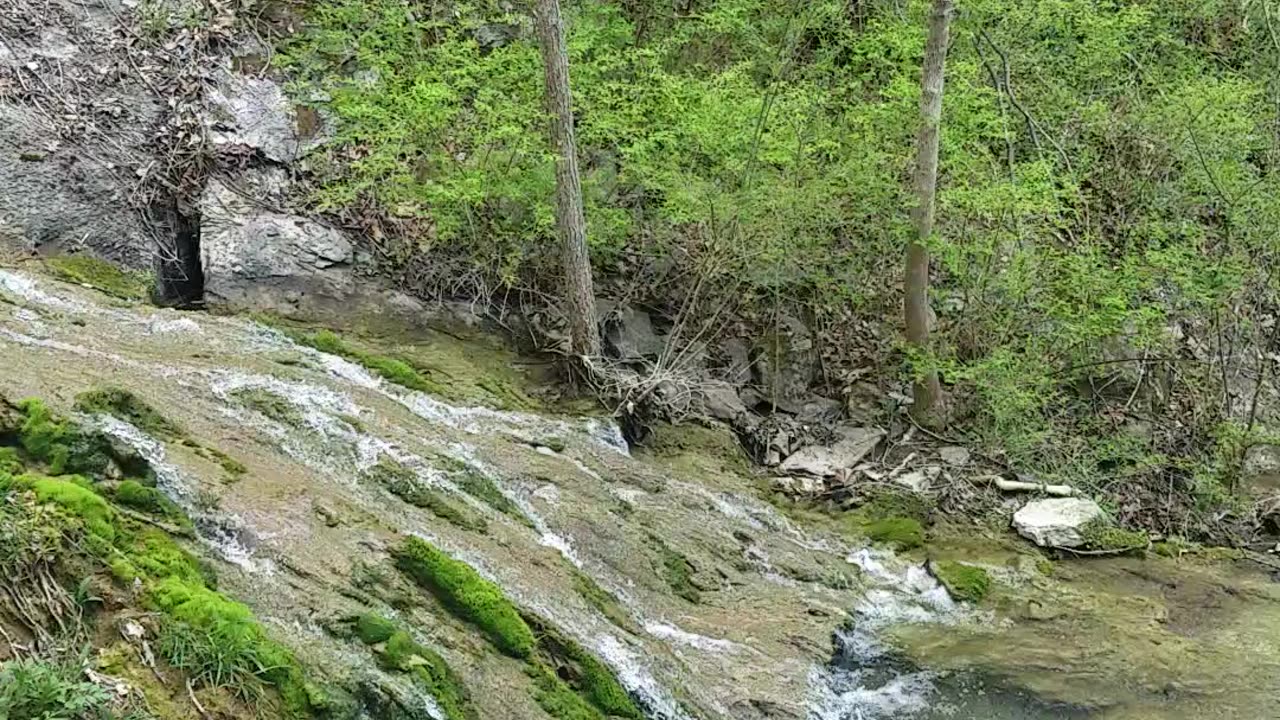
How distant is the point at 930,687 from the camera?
19.3 feet

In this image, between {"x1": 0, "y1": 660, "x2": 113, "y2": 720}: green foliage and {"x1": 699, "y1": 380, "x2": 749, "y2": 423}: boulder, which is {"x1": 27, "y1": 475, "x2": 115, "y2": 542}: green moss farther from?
{"x1": 699, "y1": 380, "x2": 749, "y2": 423}: boulder

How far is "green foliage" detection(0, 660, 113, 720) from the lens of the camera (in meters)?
2.70

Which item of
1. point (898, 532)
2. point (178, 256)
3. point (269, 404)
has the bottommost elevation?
point (898, 532)

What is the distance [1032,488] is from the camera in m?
8.98

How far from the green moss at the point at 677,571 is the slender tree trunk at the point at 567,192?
8.09 ft

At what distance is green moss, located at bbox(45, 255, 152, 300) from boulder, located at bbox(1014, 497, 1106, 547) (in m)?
7.40

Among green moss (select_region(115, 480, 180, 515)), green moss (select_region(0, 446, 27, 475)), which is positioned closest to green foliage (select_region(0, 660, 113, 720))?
green moss (select_region(0, 446, 27, 475))

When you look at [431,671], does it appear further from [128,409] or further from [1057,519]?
[1057,519]

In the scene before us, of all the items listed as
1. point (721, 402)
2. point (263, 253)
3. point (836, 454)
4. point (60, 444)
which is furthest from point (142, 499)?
point (836, 454)

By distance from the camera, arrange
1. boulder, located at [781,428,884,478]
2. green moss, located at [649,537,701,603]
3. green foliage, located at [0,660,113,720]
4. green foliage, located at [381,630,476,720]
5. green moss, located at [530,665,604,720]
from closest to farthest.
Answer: green foliage, located at [0,660,113,720], green foliage, located at [381,630,476,720], green moss, located at [530,665,604,720], green moss, located at [649,537,701,603], boulder, located at [781,428,884,478]

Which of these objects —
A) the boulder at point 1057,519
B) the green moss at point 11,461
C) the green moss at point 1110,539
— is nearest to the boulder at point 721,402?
the boulder at point 1057,519

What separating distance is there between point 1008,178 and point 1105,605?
12.5ft

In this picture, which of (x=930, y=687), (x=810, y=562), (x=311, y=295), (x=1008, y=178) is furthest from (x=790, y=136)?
(x=930, y=687)

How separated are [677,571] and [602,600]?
1007 mm
